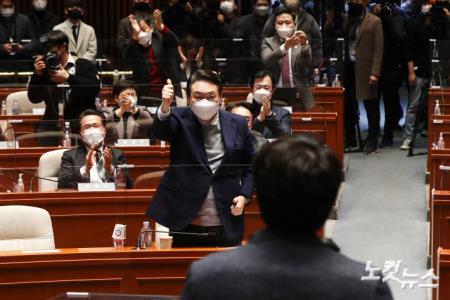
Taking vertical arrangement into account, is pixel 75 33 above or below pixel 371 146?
above

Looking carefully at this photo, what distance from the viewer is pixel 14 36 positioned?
35.0 ft

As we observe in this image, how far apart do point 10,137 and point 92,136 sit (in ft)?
3.48

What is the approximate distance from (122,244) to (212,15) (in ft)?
20.5

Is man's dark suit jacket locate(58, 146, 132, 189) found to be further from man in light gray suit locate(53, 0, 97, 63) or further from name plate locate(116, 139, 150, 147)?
man in light gray suit locate(53, 0, 97, 63)

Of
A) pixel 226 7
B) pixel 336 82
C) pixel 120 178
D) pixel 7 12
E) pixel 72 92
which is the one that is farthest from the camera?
pixel 226 7

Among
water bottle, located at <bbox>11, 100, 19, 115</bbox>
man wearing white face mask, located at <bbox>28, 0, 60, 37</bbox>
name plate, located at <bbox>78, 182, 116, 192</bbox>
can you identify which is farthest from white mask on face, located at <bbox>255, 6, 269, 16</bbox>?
name plate, located at <bbox>78, 182, 116, 192</bbox>

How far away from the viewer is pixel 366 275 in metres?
2.06

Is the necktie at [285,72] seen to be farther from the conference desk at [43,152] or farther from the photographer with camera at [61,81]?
the conference desk at [43,152]

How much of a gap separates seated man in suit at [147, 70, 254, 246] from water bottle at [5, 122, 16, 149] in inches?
100

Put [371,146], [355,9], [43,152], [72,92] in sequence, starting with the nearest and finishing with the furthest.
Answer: [43,152], [72,92], [355,9], [371,146]

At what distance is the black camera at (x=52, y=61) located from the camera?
7.98 m

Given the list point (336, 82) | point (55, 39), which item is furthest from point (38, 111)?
point (336, 82)

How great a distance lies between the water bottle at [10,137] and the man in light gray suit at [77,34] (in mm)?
2704

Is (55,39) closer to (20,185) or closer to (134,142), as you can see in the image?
(134,142)
